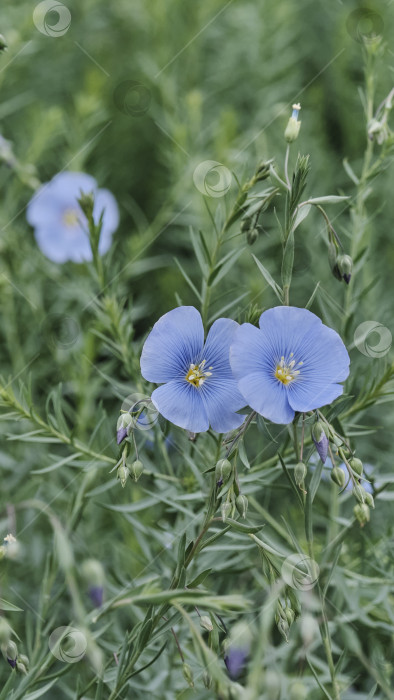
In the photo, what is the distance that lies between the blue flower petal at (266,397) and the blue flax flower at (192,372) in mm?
48

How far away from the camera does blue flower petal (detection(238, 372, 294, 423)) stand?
692 millimetres

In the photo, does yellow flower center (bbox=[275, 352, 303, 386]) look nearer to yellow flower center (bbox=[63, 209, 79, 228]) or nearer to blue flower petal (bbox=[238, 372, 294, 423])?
blue flower petal (bbox=[238, 372, 294, 423])

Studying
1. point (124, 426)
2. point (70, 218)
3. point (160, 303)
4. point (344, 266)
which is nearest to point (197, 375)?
point (124, 426)

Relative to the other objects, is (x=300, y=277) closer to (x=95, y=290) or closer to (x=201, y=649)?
(x=95, y=290)

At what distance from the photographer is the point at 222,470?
70 centimetres

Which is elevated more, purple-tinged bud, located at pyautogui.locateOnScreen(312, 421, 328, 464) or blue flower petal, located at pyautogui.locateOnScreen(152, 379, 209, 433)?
blue flower petal, located at pyautogui.locateOnScreen(152, 379, 209, 433)

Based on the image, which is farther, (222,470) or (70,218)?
(70,218)

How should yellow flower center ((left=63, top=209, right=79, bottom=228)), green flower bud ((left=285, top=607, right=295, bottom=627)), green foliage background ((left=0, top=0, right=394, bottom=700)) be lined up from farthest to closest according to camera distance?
yellow flower center ((left=63, top=209, right=79, bottom=228))
green foliage background ((left=0, top=0, right=394, bottom=700))
green flower bud ((left=285, top=607, right=295, bottom=627))

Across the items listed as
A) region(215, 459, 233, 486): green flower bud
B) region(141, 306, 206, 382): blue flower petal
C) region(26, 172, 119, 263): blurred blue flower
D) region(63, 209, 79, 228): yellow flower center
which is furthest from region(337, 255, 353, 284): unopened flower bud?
region(63, 209, 79, 228): yellow flower center

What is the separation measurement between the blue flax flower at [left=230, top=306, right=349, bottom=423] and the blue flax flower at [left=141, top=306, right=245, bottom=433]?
41mm

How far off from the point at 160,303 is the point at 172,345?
3.35 feet

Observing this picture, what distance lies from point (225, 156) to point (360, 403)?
0.89 m

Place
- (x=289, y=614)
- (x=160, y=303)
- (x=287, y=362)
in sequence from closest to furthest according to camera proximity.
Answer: (x=289, y=614)
(x=287, y=362)
(x=160, y=303)

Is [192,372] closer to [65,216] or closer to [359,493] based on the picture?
[359,493]
